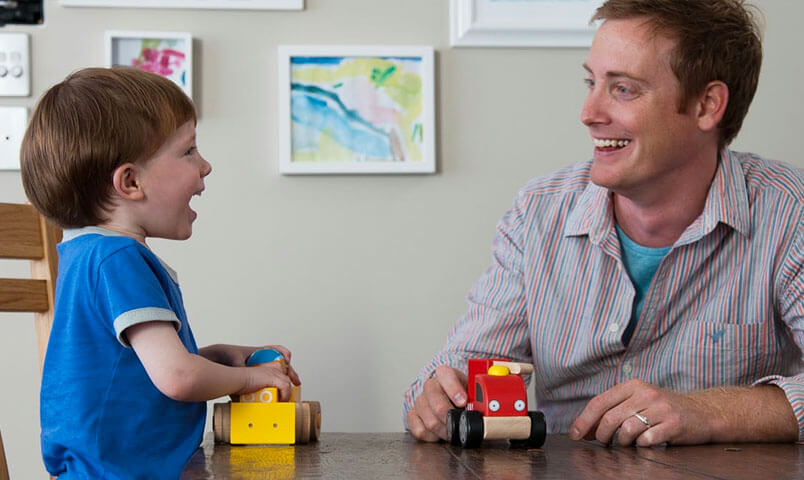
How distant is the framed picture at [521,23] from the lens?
1.93 meters

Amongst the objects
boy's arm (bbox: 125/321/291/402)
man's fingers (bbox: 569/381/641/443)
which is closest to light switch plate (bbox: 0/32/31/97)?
boy's arm (bbox: 125/321/291/402)

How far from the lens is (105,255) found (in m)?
1.11

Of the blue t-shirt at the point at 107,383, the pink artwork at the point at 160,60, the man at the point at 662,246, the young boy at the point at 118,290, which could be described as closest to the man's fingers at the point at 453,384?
the man at the point at 662,246

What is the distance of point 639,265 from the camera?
1.52 metres

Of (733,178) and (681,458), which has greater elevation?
(733,178)

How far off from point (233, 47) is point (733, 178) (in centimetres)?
105

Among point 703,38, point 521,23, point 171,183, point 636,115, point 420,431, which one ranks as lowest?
point 420,431

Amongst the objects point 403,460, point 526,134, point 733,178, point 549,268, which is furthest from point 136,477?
point 526,134

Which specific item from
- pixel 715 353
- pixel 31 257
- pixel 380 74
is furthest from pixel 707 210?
pixel 31 257

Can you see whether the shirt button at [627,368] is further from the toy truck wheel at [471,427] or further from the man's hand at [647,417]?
the toy truck wheel at [471,427]

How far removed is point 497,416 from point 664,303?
0.53 m

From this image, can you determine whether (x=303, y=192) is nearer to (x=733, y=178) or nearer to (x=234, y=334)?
(x=234, y=334)

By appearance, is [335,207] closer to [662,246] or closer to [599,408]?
[662,246]

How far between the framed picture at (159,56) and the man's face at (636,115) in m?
0.85
